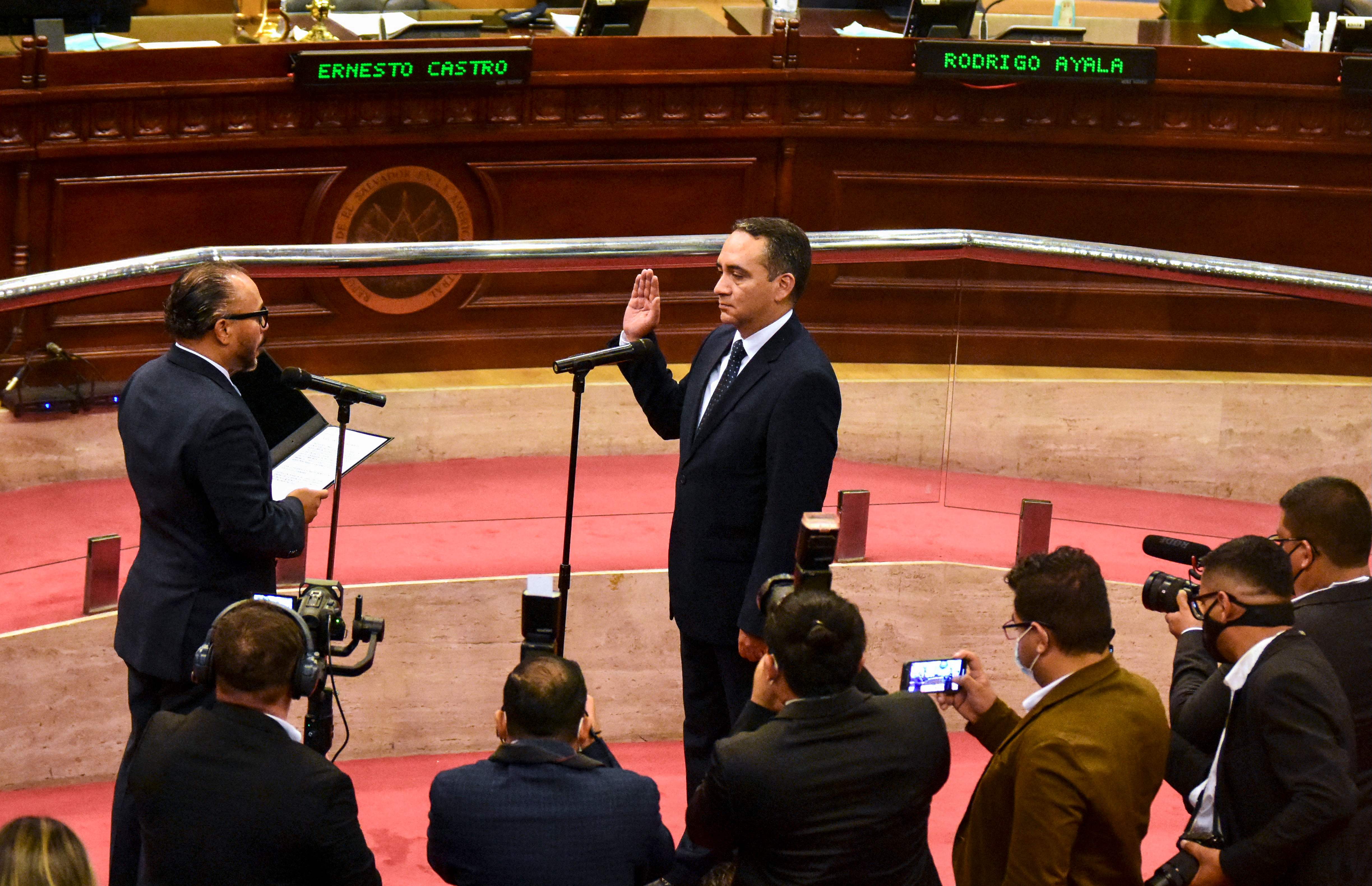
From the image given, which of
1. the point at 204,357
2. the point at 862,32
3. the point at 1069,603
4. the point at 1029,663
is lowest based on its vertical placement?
the point at 1029,663

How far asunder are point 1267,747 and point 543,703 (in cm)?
112

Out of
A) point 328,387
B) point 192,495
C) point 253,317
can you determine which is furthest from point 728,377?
point 192,495

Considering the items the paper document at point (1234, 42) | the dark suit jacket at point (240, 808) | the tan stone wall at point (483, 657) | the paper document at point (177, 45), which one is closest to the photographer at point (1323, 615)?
the tan stone wall at point (483, 657)

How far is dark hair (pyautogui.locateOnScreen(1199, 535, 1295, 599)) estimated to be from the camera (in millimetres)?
2518

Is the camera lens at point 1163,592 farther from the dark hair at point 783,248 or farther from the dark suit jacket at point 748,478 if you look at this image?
the dark hair at point 783,248

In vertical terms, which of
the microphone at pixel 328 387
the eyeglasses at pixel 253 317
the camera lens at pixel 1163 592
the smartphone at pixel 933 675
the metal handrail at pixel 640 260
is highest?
the metal handrail at pixel 640 260

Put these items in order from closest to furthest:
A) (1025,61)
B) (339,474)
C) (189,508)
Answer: (189,508) → (339,474) → (1025,61)

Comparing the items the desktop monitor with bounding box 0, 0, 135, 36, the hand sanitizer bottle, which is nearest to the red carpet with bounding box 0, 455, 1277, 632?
the desktop monitor with bounding box 0, 0, 135, 36

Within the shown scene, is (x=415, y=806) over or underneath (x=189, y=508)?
underneath

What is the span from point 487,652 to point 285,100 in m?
1.90

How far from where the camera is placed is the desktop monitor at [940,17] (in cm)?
542

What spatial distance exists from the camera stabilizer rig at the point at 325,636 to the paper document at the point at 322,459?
0.33 meters

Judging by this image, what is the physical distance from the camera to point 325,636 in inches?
106

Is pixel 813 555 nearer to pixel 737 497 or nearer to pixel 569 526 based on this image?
pixel 737 497
